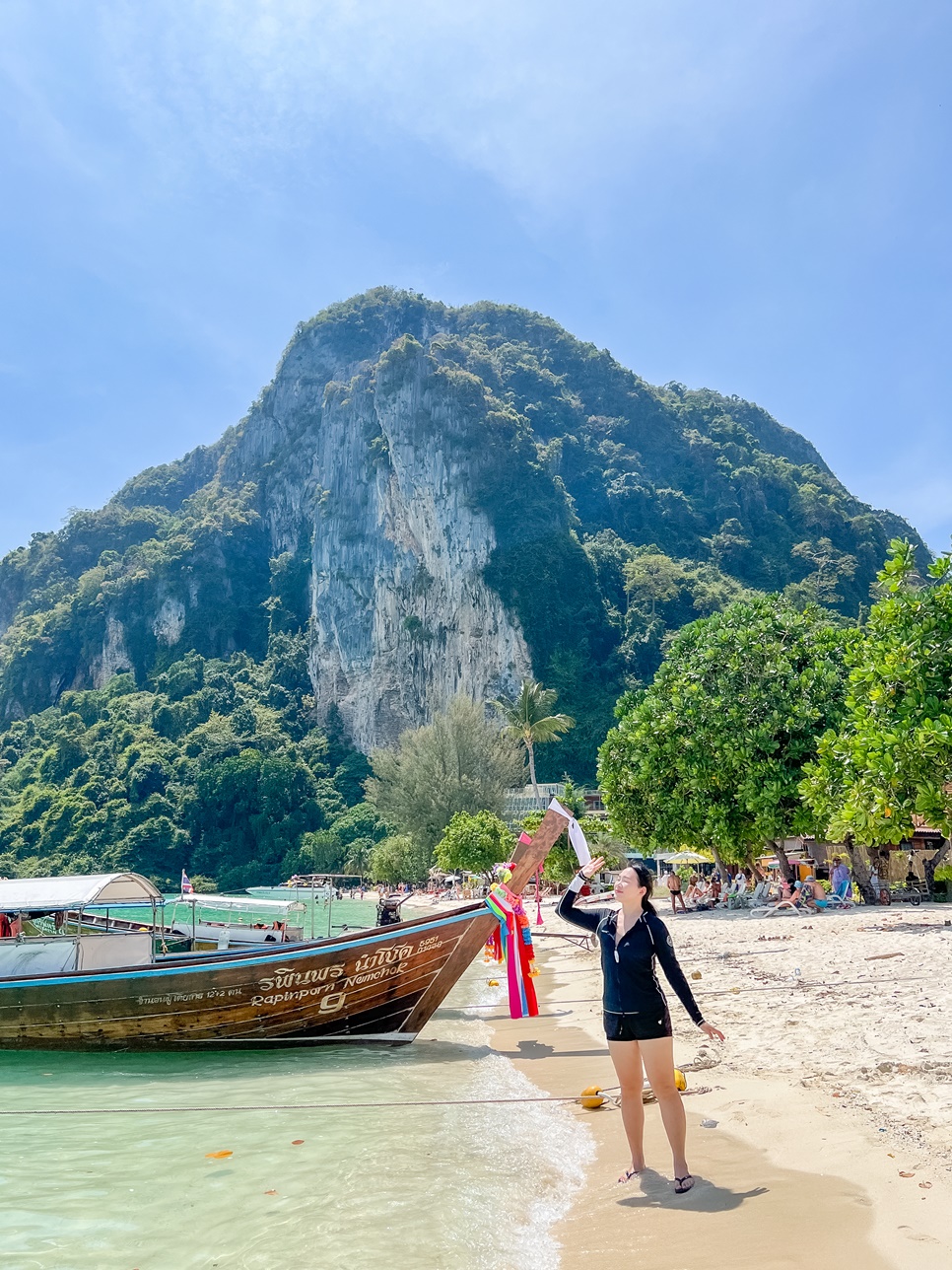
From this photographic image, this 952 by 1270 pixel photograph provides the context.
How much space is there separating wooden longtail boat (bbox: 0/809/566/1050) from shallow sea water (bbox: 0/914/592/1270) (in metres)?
0.86

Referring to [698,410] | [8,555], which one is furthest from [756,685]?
[8,555]

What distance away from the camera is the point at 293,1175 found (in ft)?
16.9

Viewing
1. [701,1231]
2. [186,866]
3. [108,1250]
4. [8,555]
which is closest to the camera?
[701,1231]

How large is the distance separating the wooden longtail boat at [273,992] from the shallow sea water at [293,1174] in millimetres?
860

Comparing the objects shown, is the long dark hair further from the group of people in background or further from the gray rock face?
the gray rock face

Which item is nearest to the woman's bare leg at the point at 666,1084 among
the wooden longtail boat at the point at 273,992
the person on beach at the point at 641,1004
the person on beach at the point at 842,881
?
the person on beach at the point at 641,1004

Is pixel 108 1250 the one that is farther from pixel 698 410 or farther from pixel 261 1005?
pixel 698 410

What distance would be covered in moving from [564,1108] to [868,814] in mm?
3817

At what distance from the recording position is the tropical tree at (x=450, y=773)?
155 feet

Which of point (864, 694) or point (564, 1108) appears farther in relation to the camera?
point (864, 694)

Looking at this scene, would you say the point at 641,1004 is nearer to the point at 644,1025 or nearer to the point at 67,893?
the point at 644,1025

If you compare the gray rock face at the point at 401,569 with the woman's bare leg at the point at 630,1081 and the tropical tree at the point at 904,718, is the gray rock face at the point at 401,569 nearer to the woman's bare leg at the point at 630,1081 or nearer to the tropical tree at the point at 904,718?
the tropical tree at the point at 904,718

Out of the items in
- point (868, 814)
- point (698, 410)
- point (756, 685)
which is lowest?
point (868, 814)

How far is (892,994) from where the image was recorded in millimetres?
7609
